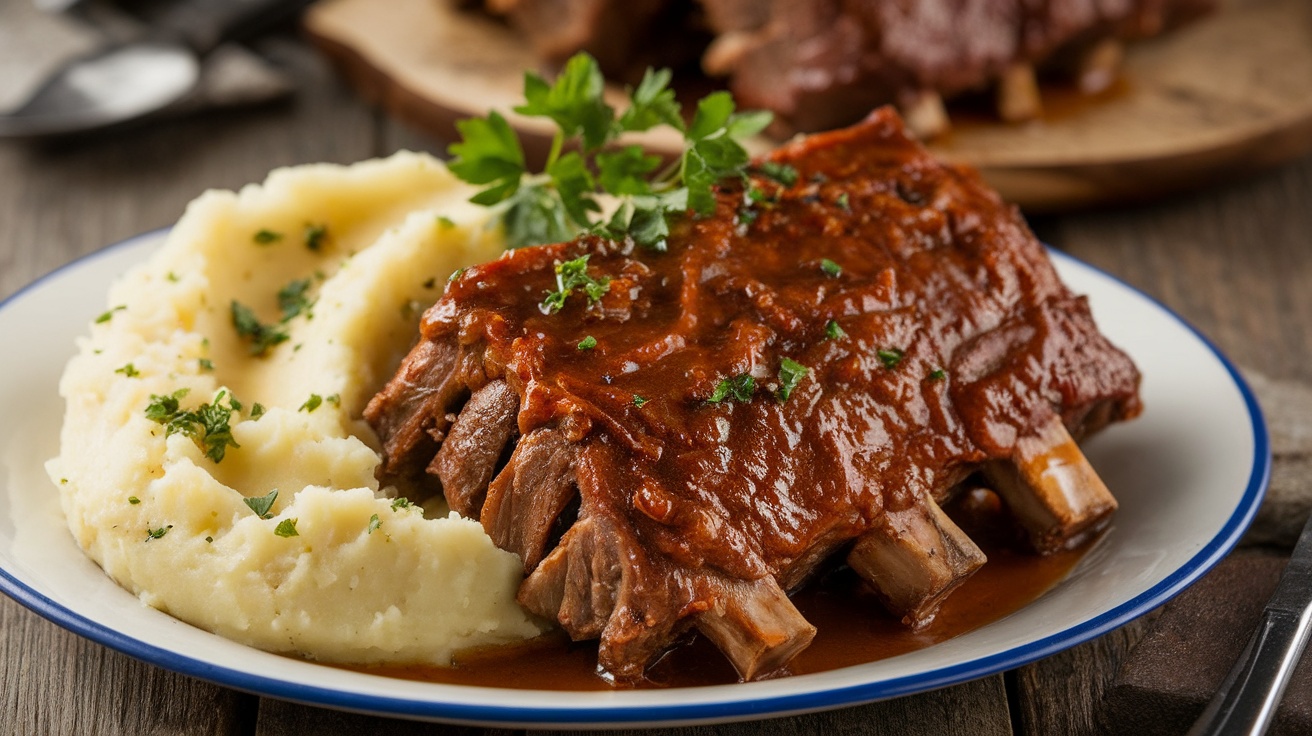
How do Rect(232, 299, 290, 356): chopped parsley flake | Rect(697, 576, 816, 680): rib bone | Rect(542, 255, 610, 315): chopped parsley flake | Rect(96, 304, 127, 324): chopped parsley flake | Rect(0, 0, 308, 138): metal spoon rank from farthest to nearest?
Rect(0, 0, 308, 138): metal spoon
Rect(232, 299, 290, 356): chopped parsley flake
Rect(96, 304, 127, 324): chopped parsley flake
Rect(542, 255, 610, 315): chopped parsley flake
Rect(697, 576, 816, 680): rib bone

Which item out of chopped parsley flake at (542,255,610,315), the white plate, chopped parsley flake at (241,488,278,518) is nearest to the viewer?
the white plate

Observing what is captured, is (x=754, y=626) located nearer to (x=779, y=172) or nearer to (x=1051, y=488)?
(x=1051, y=488)

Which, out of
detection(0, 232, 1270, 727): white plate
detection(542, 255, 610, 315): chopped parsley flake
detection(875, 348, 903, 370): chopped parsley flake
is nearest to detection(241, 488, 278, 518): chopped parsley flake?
detection(0, 232, 1270, 727): white plate

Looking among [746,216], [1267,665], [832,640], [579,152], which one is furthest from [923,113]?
[1267,665]

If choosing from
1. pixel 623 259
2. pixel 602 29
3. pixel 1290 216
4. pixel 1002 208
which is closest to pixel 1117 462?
pixel 1002 208

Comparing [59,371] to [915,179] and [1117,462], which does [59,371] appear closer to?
[915,179]

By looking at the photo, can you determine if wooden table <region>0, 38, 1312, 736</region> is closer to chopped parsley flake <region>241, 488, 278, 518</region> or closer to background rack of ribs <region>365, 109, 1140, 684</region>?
background rack of ribs <region>365, 109, 1140, 684</region>

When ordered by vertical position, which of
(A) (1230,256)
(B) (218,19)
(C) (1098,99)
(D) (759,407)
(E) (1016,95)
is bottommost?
(A) (1230,256)
